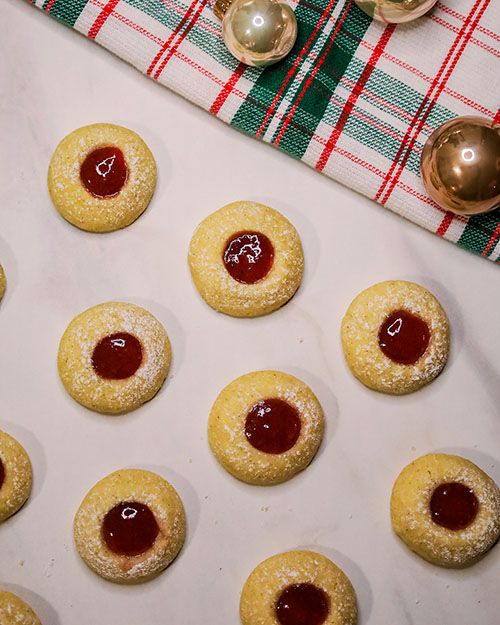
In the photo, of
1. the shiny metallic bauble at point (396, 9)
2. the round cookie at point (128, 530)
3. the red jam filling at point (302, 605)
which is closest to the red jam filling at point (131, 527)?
the round cookie at point (128, 530)

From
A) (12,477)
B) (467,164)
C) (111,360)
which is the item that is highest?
(467,164)

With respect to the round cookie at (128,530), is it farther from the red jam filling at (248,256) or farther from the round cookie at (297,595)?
the red jam filling at (248,256)

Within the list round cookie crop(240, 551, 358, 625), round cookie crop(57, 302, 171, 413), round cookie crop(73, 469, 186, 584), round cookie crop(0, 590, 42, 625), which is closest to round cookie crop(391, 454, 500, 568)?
round cookie crop(240, 551, 358, 625)

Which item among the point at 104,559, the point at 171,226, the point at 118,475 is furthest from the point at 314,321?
the point at 104,559

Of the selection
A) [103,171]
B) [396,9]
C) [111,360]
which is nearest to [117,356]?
[111,360]

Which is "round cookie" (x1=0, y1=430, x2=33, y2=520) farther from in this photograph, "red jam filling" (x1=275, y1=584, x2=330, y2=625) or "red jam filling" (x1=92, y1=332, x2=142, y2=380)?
"red jam filling" (x1=275, y1=584, x2=330, y2=625)

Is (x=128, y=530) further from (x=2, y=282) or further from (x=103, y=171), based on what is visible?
(x=103, y=171)
